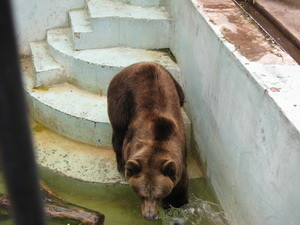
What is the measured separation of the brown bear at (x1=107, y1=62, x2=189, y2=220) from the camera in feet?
11.9

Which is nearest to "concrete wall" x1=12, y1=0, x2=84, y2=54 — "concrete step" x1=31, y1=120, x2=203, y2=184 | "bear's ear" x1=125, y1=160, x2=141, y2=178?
"concrete step" x1=31, y1=120, x2=203, y2=184

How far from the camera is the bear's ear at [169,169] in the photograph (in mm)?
3563

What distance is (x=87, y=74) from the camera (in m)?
5.89

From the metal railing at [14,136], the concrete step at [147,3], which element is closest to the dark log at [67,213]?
the concrete step at [147,3]

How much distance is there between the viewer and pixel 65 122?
18.2 ft

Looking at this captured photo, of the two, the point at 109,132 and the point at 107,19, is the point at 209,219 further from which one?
the point at 107,19

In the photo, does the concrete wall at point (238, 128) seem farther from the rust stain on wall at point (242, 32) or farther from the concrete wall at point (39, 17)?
the concrete wall at point (39, 17)

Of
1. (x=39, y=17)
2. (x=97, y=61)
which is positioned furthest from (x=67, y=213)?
(x=39, y=17)

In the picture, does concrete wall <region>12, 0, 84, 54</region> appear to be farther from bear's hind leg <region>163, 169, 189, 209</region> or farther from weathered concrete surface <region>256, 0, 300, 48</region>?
bear's hind leg <region>163, 169, 189, 209</region>

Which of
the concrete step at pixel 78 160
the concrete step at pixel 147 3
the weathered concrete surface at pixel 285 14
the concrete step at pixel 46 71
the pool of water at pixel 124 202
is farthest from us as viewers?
the concrete step at pixel 147 3

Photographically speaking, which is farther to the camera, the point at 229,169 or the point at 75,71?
the point at 75,71

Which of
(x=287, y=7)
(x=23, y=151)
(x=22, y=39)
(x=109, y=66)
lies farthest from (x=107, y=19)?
(x=23, y=151)

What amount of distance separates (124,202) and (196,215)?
82 cm

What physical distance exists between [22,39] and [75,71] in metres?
1.37
